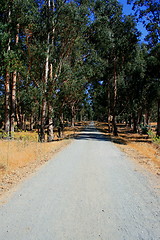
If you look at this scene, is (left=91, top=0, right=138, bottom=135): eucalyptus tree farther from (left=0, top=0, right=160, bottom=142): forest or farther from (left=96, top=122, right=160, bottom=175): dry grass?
(left=96, top=122, right=160, bottom=175): dry grass

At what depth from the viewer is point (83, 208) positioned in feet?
14.9

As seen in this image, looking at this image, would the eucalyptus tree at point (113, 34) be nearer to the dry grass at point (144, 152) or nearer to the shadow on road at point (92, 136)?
the shadow on road at point (92, 136)

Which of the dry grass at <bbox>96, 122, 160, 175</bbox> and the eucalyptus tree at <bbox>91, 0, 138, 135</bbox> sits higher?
the eucalyptus tree at <bbox>91, 0, 138, 135</bbox>

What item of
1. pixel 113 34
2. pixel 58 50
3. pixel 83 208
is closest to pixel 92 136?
pixel 58 50

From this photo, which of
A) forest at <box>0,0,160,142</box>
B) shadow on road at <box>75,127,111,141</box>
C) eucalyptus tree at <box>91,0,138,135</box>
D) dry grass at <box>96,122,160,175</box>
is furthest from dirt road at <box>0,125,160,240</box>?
eucalyptus tree at <box>91,0,138,135</box>

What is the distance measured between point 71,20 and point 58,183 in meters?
16.5

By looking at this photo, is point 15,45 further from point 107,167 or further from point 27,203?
point 27,203

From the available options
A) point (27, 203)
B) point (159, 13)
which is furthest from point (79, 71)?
point (27, 203)

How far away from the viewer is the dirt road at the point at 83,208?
3.53 metres

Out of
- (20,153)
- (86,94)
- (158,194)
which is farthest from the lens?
(86,94)

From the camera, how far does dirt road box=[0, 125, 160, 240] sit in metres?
3.53

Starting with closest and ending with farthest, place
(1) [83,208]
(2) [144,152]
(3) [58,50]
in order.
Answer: (1) [83,208]
(2) [144,152]
(3) [58,50]

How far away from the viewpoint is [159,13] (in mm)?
19812

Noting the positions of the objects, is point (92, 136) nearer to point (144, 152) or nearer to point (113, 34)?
point (144, 152)
